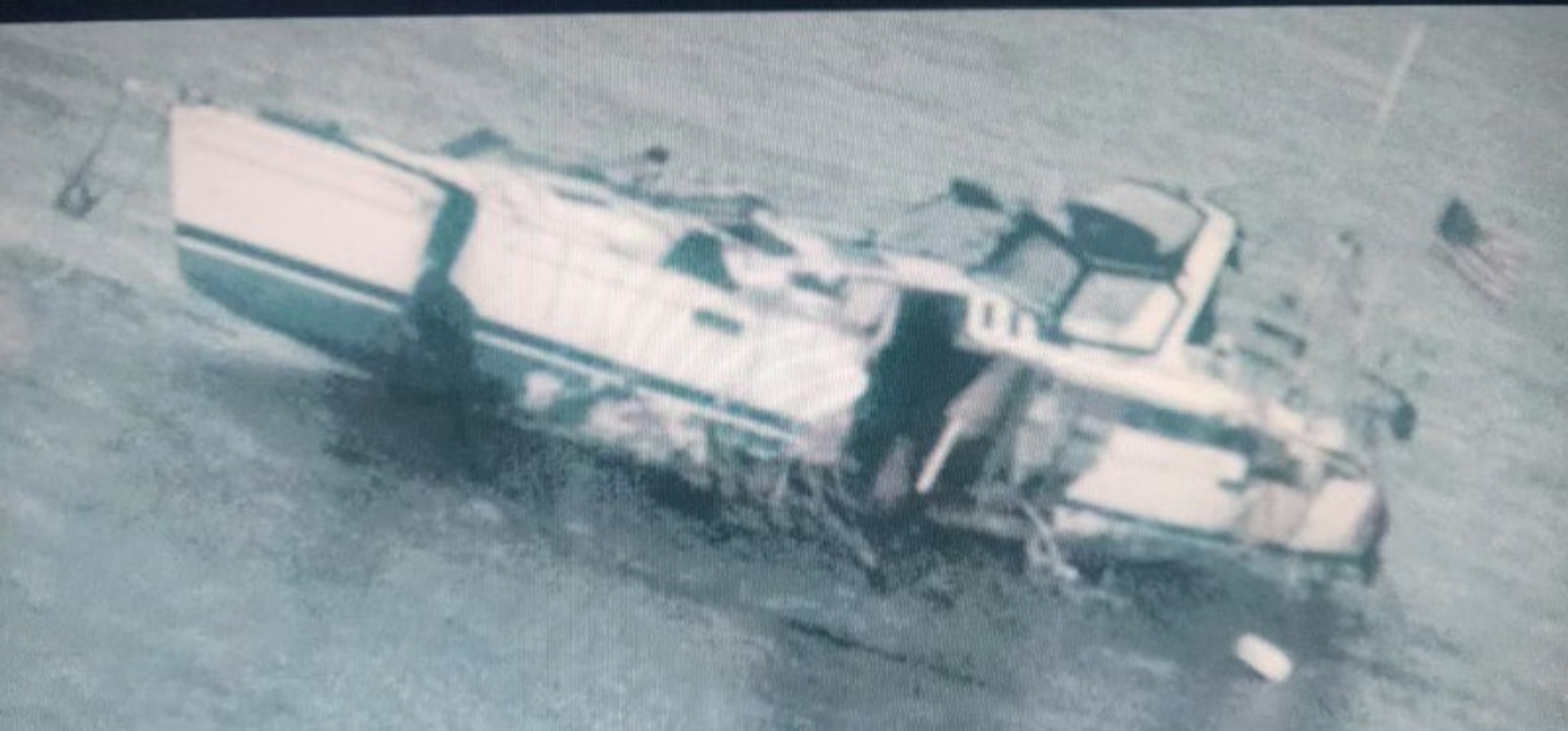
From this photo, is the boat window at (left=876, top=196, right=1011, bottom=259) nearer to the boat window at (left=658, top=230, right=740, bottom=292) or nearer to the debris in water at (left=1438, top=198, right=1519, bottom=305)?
the boat window at (left=658, top=230, right=740, bottom=292)

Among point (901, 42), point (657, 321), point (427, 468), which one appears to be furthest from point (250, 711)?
point (901, 42)

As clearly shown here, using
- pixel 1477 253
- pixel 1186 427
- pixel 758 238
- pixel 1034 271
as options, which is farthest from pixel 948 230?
pixel 1477 253

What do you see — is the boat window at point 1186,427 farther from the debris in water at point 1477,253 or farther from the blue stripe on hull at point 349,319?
the blue stripe on hull at point 349,319

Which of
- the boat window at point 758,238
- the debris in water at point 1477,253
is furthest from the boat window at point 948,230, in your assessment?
→ the debris in water at point 1477,253

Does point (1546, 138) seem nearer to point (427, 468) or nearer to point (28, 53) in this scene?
point (427, 468)

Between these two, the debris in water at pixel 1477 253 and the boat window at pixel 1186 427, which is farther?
the boat window at pixel 1186 427

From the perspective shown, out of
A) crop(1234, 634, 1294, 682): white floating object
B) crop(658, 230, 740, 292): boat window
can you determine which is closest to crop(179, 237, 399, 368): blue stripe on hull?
crop(658, 230, 740, 292): boat window
